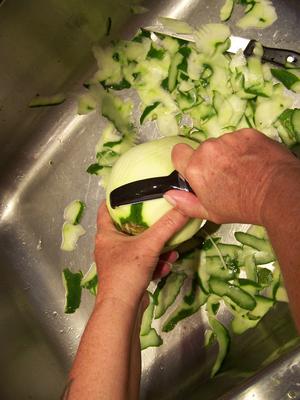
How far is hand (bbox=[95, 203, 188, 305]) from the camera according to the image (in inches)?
34.3

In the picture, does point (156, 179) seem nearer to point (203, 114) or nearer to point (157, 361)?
point (203, 114)

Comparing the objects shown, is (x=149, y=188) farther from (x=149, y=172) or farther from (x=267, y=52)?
(x=267, y=52)

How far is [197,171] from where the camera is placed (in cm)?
82

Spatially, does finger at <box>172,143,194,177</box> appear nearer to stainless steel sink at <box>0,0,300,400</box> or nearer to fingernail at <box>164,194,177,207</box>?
fingernail at <box>164,194,177,207</box>

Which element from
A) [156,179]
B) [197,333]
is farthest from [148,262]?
[197,333]

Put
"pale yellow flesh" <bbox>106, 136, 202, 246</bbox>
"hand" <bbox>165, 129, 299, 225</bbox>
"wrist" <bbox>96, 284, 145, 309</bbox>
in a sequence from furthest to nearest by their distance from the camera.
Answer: "pale yellow flesh" <bbox>106, 136, 202, 246</bbox>, "wrist" <bbox>96, 284, 145, 309</bbox>, "hand" <bbox>165, 129, 299, 225</bbox>

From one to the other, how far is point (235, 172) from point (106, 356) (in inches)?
14.3

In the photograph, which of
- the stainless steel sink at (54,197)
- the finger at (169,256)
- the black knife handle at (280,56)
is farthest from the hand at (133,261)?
the black knife handle at (280,56)

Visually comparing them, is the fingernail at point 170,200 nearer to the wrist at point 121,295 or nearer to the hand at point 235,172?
the hand at point 235,172

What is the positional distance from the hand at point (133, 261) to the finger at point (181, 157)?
8cm

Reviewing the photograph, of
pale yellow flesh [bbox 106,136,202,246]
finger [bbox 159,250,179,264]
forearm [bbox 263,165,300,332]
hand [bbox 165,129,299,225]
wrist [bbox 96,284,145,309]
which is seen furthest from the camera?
finger [bbox 159,250,179,264]

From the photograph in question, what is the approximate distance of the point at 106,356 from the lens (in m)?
0.80

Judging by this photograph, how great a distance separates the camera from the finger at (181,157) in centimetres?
86

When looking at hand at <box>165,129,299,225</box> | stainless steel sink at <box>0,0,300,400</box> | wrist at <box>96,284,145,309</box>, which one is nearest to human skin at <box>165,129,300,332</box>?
hand at <box>165,129,299,225</box>
